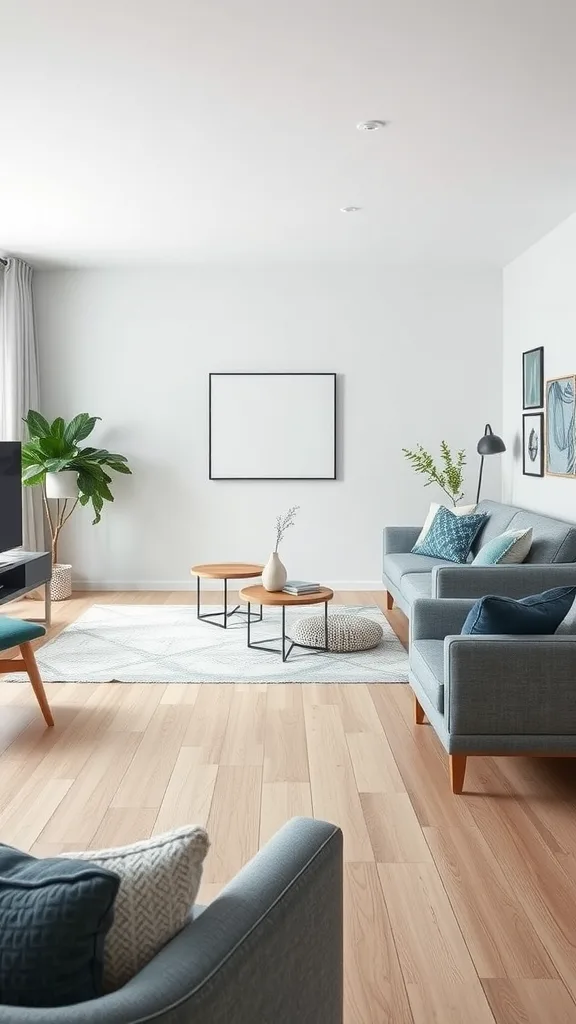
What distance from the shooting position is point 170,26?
10.2 ft

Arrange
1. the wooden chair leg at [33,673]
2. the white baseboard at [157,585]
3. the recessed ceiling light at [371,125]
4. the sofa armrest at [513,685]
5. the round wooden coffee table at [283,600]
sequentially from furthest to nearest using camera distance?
1. the white baseboard at [157,585]
2. the round wooden coffee table at [283,600]
3. the wooden chair leg at [33,673]
4. the recessed ceiling light at [371,125]
5. the sofa armrest at [513,685]

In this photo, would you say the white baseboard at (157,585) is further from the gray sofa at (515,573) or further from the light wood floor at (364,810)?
the light wood floor at (364,810)

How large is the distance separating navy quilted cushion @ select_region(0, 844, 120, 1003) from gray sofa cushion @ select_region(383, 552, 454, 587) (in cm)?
489

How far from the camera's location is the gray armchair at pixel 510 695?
3.29 metres

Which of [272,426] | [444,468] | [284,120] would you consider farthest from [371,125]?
[444,468]

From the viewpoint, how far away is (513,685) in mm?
3295

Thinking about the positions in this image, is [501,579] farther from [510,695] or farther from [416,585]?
[510,695]

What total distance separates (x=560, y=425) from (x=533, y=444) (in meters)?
0.73

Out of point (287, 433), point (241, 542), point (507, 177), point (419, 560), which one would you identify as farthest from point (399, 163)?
point (241, 542)

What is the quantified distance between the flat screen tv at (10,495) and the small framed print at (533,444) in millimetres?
3446

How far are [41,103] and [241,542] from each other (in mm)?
4459

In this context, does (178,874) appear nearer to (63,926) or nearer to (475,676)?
(63,926)

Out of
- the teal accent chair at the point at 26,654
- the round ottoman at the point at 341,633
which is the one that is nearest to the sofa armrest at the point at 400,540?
the round ottoman at the point at 341,633

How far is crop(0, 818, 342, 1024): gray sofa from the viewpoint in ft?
3.50
